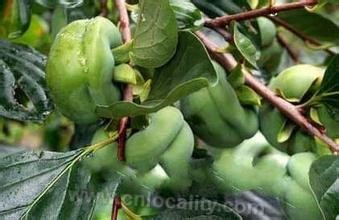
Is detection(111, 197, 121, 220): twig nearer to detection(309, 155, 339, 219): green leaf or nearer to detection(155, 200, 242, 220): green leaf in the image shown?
detection(155, 200, 242, 220): green leaf

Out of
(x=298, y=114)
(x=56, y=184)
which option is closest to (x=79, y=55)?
(x=56, y=184)

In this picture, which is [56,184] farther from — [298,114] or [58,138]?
[58,138]

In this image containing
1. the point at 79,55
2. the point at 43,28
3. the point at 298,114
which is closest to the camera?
Answer: the point at 79,55

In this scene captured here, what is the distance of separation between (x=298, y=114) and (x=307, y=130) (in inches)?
0.8

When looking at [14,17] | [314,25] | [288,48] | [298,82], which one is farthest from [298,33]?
[14,17]

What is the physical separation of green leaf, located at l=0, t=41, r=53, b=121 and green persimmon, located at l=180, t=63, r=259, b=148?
0.53ft

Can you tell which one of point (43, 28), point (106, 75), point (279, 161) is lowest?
point (43, 28)

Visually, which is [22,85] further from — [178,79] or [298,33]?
[298,33]

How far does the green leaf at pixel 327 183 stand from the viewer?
0.67 m

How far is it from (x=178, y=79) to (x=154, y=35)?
0.15 ft

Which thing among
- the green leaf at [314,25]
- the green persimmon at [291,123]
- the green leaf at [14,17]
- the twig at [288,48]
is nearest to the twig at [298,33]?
the green leaf at [314,25]

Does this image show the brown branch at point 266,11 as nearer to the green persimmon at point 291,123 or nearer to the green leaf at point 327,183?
the green persimmon at point 291,123

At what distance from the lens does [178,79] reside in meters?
0.69

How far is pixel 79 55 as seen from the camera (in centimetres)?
67
